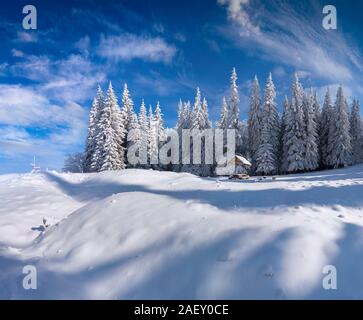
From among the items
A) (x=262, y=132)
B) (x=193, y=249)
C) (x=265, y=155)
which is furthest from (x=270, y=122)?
(x=193, y=249)

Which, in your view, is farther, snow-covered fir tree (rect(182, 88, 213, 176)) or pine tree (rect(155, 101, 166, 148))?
pine tree (rect(155, 101, 166, 148))

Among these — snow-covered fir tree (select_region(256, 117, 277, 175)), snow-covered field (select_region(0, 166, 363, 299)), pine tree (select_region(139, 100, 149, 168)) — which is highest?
pine tree (select_region(139, 100, 149, 168))

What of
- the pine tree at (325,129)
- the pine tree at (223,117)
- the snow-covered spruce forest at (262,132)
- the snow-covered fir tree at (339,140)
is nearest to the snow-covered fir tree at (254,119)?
the snow-covered spruce forest at (262,132)

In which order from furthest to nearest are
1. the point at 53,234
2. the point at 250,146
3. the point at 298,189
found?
1. the point at 250,146
2. the point at 298,189
3. the point at 53,234

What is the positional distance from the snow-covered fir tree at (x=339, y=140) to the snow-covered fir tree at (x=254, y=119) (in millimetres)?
11907

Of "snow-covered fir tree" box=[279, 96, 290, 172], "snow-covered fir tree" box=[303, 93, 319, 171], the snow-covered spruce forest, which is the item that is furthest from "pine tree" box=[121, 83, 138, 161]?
"snow-covered fir tree" box=[303, 93, 319, 171]

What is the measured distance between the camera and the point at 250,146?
49562mm

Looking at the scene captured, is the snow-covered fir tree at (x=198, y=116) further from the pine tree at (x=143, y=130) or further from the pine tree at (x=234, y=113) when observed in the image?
the pine tree at (x=143, y=130)

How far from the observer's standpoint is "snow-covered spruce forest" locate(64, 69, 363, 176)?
44.2 m

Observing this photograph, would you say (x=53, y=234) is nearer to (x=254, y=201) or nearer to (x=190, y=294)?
(x=190, y=294)

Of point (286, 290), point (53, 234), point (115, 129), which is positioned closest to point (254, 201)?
point (286, 290)

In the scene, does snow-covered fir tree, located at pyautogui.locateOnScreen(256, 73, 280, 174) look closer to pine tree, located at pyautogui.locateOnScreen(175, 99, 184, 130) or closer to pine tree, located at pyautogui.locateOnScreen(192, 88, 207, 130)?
pine tree, located at pyautogui.locateOnScreen(192, 88, 207, 130)

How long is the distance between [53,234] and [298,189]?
10671 millimetres

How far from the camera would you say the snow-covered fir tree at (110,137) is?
4234 centimetres
